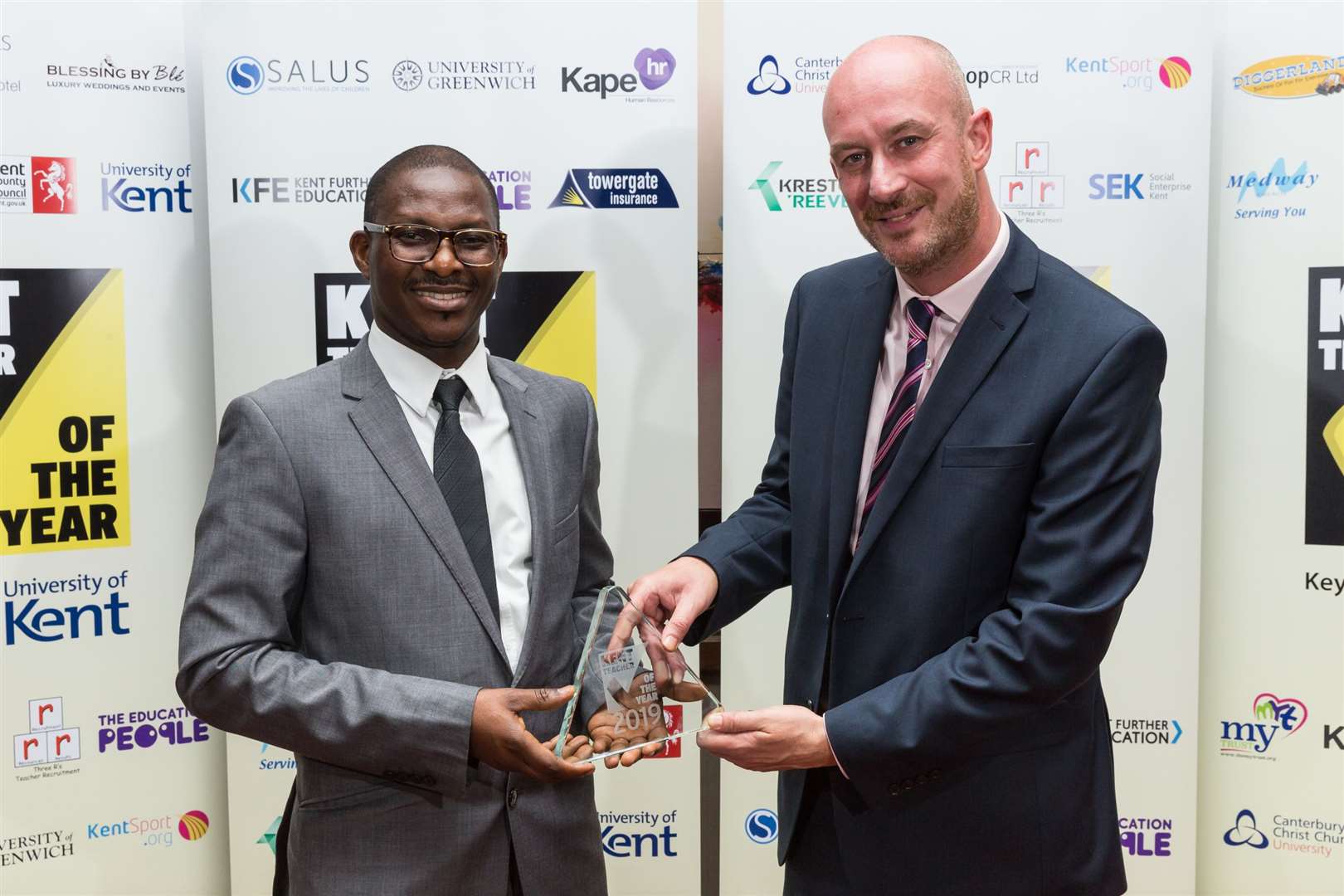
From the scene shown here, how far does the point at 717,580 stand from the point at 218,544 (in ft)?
3.48

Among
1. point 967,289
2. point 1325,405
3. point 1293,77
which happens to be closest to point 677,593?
point 967,289

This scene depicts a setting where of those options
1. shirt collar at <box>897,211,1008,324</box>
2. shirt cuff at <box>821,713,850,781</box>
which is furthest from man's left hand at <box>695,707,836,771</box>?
shirt collar at <box>897,211,1008,324</box>

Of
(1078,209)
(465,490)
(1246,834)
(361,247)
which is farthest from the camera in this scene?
(1246,834)

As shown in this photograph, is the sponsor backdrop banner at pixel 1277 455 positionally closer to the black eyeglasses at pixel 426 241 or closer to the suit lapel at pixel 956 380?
the suit lapel at pixel 956 380

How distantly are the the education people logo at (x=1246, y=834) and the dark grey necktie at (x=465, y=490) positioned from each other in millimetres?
3229

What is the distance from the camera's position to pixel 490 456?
7.60 feet

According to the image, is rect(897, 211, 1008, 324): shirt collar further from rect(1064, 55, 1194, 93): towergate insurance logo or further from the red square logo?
the red square logo

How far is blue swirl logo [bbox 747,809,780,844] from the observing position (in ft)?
13.3

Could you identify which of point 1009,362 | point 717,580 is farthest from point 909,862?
point 1009,362

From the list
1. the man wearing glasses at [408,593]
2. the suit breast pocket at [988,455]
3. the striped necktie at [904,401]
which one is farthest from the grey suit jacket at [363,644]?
the suit breast pocket at [988,455]

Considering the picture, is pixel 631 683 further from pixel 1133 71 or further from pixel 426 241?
pixel 1133 71

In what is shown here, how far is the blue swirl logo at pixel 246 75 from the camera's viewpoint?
3.72 metres

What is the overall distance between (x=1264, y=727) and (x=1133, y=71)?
93.9 inches

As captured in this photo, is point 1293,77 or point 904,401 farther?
point 1293,77
